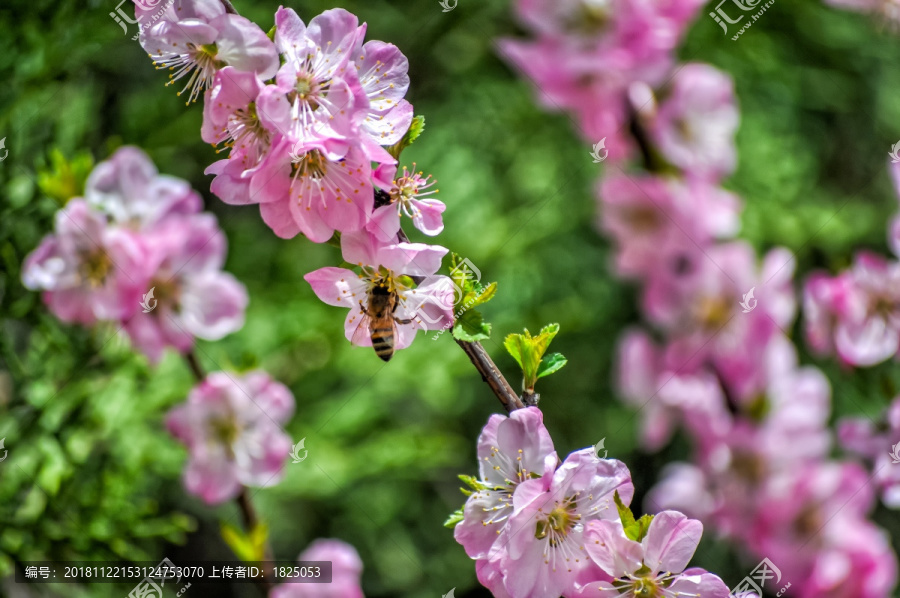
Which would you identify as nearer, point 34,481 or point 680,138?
point 34,481

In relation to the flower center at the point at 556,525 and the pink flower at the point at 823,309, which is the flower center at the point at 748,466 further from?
the flower center at the point at 556,525

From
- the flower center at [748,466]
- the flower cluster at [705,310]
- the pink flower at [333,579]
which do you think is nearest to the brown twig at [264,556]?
the pink flower at [333,579]

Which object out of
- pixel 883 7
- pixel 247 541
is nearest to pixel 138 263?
pixel 247 541

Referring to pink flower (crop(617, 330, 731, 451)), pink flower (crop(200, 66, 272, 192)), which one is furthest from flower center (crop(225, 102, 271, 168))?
pink flower (crop(617, 330, 731, 451))

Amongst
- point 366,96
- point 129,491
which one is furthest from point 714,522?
point 366,96

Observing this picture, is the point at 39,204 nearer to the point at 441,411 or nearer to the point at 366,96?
the point at 366,96

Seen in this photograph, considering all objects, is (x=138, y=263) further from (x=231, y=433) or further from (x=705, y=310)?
(x=705, y=310)
